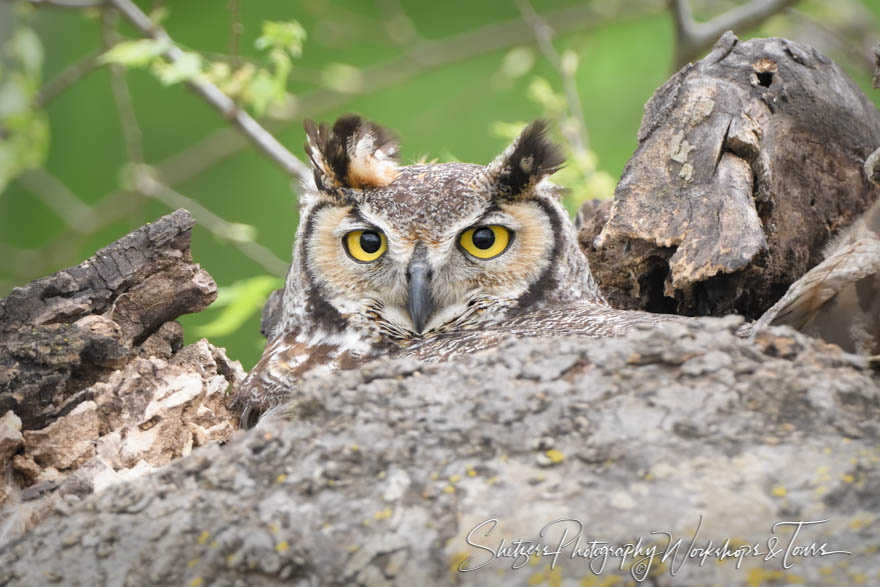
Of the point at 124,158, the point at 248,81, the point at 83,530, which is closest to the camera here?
the point at 83,530

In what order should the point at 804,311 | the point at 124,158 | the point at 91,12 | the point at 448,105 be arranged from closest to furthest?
the point at 804,311
the point at 91,12
the point at 448,105
the point at 124,158

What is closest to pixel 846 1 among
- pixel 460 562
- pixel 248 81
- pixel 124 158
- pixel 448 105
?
pixel 448 105

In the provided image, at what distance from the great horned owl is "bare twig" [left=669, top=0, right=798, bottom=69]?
120 cm

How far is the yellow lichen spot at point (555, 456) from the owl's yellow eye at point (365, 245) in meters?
0.91

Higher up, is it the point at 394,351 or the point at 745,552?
the point at 394,351

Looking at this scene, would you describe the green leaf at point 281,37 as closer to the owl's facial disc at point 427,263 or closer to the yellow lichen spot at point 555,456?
the owl's facial disc at point 427,263

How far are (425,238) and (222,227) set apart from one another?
4.39ft

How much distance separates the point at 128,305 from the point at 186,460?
740 mm

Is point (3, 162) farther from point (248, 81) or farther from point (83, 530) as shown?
point (83, 530)

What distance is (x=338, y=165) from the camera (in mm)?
1900

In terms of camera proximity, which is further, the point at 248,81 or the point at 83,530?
the point at 248,81

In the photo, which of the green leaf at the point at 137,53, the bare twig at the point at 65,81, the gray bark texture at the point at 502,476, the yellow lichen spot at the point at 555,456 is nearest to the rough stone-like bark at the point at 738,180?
the gray bark texture at the point at 502,476

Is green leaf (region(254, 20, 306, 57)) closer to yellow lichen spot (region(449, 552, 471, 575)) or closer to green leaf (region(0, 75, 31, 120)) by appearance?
green leaf (region(0, 75, 31, 120))

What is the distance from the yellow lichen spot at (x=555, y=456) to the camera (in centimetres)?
111
